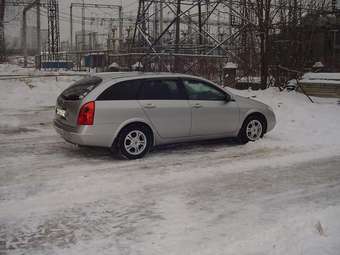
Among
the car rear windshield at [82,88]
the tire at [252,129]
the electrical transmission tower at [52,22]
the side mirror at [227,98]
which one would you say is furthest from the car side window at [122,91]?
the electrical transmission tower at [52,22]

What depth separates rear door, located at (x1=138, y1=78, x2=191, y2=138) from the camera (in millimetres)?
8190

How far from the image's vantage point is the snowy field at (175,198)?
180 inches

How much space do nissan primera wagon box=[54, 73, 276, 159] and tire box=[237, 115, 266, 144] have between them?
0.07 ft

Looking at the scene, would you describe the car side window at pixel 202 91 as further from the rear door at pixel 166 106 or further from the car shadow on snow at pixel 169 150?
the car shadow on snow at pixel 169 150

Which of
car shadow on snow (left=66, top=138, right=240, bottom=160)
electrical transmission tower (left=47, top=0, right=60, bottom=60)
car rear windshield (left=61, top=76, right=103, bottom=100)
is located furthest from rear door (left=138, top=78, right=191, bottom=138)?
electrical transmission tower (left=47, top=0, right=60, bottom=60)

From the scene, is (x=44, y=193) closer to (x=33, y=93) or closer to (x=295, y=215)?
(x=295, y=215)

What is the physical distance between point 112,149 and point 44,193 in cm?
205

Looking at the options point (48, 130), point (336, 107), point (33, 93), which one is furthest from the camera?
point (33, 93)

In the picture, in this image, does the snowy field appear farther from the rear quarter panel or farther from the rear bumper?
the rear quarter panel

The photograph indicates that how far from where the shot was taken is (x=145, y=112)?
8.07 m

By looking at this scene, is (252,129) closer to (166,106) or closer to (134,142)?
(166,106)

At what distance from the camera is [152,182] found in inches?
261

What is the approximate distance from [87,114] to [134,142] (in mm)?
960

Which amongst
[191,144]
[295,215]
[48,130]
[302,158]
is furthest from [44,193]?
[48,130]
